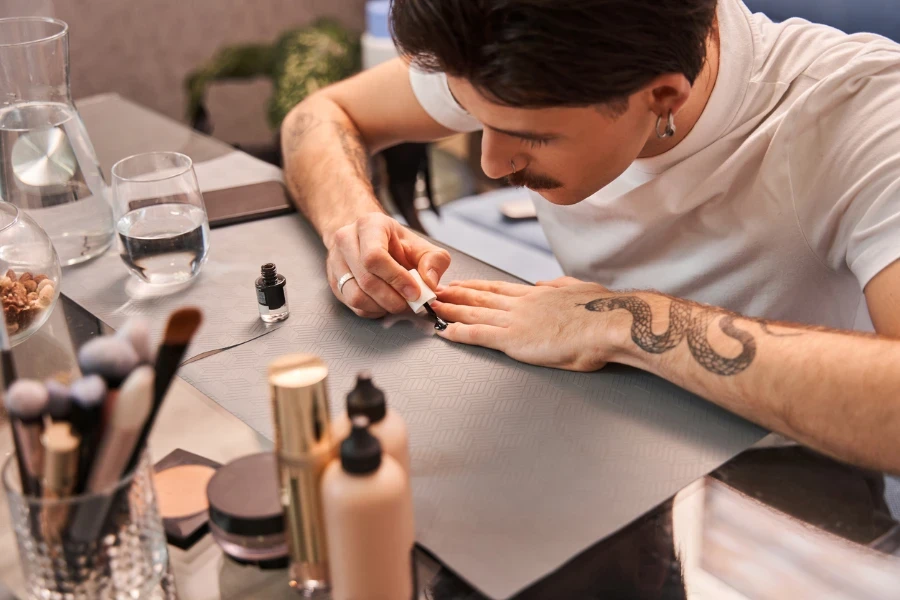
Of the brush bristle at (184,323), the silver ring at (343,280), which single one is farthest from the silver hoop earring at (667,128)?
the brush bristle at (184,323)

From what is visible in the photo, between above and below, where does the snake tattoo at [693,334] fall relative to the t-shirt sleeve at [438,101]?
below

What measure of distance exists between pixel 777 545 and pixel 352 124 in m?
0.99

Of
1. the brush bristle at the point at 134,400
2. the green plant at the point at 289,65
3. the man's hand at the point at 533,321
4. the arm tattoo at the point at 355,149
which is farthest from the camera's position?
the green plant at the point at 289,65

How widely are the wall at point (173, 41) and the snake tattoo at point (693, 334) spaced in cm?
219

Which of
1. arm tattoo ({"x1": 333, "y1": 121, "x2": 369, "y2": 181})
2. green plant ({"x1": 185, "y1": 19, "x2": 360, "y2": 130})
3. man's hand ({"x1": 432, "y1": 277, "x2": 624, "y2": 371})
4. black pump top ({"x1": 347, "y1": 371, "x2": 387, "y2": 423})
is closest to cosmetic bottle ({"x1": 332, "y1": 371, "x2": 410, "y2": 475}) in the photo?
black pump top ({"x1": 347, "y1": 371, "x2": 387, "y2": 423})

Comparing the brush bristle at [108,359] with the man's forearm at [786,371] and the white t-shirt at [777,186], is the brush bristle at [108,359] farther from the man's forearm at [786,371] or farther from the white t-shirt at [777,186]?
the white t-shirt at [777,186]

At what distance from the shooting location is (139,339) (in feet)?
1.83

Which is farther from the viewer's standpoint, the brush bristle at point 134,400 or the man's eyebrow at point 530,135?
the man's eyebrow at point 530,135

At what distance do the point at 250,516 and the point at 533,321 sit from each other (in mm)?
401

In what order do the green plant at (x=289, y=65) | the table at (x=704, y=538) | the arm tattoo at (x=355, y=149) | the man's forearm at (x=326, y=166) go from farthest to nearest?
the green plant at (x=289, y=65) → the arm tattoo at (x=355, y=149) → the man's forearm at (x=326, y=166) → the table at (x=704, y=538)

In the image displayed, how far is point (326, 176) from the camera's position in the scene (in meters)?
1.28

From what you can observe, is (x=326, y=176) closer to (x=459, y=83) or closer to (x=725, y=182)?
(x=459, y=83)

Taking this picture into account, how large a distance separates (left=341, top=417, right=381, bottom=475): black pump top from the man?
1.26 ft

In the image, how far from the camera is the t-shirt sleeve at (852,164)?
0.93m
